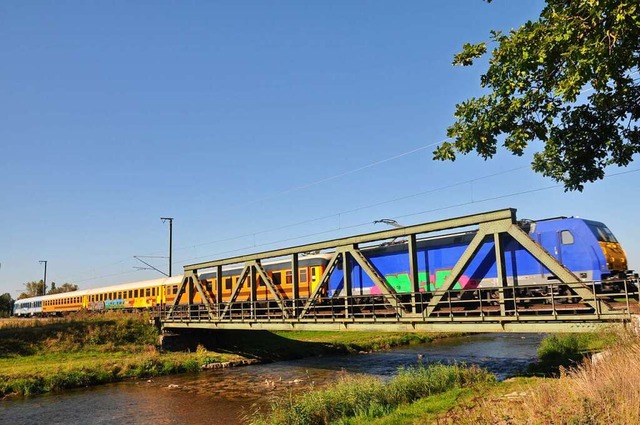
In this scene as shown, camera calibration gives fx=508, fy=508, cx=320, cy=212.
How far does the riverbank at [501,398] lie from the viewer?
7.35 m

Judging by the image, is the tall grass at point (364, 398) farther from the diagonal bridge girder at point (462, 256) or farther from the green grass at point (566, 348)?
the green grass at point (566, 348)

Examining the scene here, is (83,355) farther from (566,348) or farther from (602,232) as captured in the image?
(602,232)

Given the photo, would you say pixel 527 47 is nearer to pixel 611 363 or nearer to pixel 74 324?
pixel 611 363

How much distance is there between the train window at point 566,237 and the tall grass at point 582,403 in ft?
31.3

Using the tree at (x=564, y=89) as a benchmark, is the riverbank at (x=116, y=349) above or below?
below

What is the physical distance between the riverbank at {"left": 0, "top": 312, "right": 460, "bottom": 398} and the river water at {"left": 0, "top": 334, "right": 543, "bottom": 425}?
1585 mm

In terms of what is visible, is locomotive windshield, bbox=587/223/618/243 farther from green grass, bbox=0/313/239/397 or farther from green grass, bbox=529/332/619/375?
green grass, bbox=0/313/239/397

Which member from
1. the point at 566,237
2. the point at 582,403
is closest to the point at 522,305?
the point at 566,237

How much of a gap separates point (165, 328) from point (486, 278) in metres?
25.2

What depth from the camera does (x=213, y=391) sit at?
957 inches

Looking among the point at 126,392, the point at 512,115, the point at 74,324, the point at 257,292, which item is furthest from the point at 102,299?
the point at 512,115

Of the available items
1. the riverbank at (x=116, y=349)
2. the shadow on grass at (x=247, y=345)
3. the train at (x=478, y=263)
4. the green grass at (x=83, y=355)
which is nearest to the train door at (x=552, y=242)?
the train at (x=478, y=263)

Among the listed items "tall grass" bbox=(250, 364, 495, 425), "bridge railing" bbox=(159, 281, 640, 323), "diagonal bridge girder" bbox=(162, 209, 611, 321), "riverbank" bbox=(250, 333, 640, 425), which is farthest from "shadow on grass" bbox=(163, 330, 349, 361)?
"tall grass" bbox=(250, 364, 495, 425)

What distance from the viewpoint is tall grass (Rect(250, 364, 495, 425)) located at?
14333 millimetres
